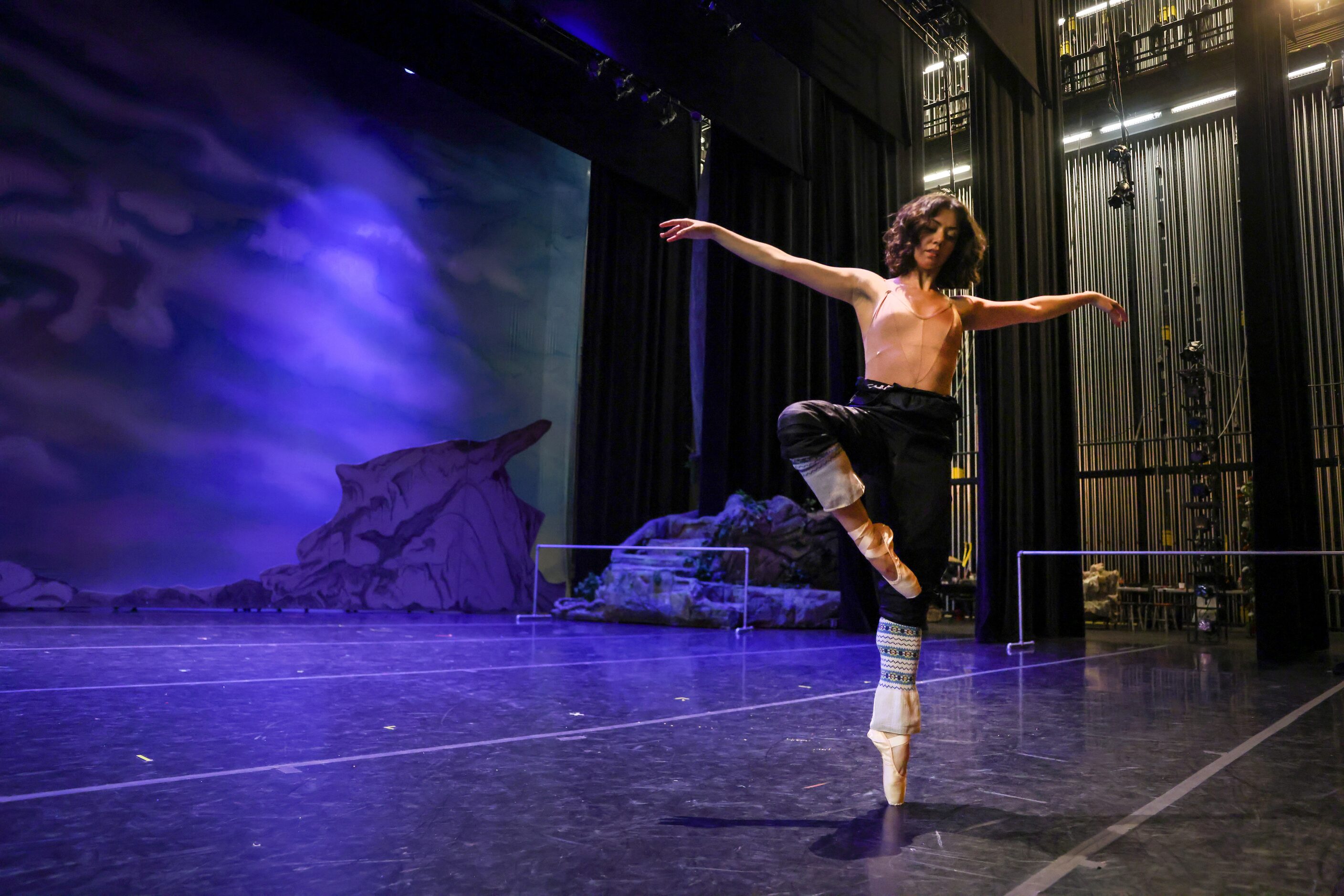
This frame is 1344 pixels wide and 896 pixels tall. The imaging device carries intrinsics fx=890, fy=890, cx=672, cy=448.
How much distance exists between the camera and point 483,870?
127 cm

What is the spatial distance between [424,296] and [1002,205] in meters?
6.20

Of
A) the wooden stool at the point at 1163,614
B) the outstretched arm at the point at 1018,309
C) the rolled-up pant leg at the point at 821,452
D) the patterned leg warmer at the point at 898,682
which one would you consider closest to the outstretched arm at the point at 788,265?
the outstretched arm at the point at 1018,309

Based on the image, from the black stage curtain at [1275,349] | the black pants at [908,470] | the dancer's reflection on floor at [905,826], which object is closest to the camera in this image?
the dancer's reflection on floor at [905,826]

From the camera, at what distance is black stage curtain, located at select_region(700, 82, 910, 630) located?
8375 millimetres

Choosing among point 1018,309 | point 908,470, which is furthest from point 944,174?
point 908,470

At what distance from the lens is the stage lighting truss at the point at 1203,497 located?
7992mm

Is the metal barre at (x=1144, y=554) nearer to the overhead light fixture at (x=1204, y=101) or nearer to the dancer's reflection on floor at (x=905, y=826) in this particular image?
the dancer's reflection on floor at (x=905, y=826)

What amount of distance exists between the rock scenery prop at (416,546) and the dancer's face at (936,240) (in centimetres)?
796

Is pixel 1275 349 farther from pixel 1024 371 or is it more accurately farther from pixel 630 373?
pixel 630 373

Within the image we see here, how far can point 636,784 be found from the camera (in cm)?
184

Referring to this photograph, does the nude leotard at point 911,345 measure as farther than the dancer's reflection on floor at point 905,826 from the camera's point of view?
Yes

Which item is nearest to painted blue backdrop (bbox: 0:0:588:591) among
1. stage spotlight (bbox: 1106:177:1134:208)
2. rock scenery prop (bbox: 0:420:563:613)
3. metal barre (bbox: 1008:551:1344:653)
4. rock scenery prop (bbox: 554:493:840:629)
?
rock scenery prop (bbox: 0:420:563:613)

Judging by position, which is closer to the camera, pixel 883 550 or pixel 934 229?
pixel 883 550

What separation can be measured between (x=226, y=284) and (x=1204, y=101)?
11010 mm
